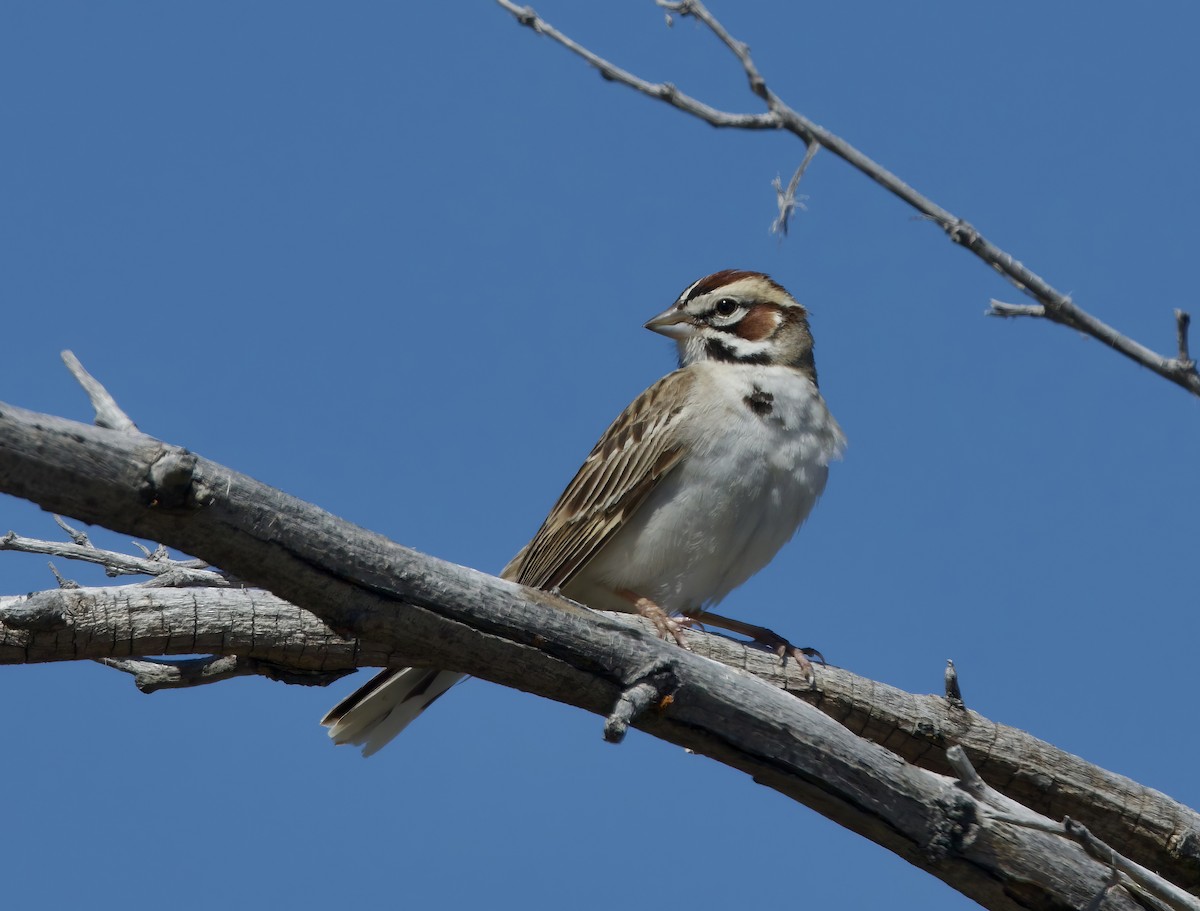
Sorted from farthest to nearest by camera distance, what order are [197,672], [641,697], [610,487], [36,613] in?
[610,487] → [197,672] → [36,613] → [641,697]

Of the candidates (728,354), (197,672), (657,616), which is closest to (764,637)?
(657,616)

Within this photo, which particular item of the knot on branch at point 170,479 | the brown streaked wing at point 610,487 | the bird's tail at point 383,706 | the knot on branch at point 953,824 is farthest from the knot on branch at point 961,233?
the bird's tail at point 383,706

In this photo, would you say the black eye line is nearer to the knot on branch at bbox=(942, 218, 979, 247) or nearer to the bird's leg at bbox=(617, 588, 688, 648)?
the bird's leg at bbox=(617, 588, 688, 648)

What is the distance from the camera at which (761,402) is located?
8.91 meters

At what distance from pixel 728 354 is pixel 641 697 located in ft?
13.5

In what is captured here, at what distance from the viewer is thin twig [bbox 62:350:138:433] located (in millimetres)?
5074

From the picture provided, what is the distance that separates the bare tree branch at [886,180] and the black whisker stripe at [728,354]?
3.74 metres

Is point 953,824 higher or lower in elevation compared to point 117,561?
higher

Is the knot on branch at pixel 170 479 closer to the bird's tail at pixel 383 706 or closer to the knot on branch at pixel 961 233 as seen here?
the knot on branch at pixel 961 233

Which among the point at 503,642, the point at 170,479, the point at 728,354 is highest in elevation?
the point at 728,354

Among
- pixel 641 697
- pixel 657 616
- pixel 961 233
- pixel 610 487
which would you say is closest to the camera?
pixel 961 233

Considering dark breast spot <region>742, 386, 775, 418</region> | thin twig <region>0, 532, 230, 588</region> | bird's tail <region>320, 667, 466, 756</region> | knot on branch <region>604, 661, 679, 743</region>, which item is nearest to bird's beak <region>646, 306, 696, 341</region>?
dark breast spot <region>742, 386, 775, 418</region>

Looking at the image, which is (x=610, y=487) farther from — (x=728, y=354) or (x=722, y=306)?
(x=722, y=306)

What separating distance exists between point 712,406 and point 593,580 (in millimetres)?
1224
